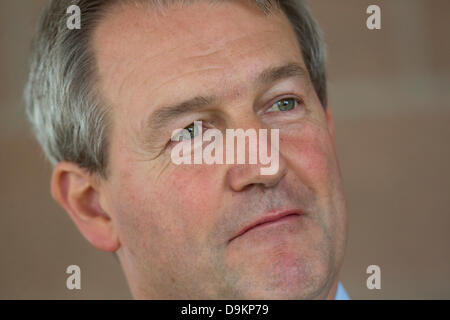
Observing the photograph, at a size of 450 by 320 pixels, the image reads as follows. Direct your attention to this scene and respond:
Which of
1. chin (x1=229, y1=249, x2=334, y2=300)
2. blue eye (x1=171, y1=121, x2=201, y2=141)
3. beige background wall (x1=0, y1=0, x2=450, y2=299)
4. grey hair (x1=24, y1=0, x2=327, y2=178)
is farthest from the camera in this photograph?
beige background wall (x1=0, y1=0, x2=450, y2=299)

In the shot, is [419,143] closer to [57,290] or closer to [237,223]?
[57,290]

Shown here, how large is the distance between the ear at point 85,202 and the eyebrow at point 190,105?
0.24 m

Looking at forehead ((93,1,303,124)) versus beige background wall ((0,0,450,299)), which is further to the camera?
beige background wall ((0,0,450,299))

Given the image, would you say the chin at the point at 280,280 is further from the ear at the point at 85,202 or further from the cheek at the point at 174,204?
the ear at the point at 85,202

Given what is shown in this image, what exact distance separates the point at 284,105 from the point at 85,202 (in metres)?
0.50

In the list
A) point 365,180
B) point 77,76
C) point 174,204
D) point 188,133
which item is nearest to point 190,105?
point 188,133

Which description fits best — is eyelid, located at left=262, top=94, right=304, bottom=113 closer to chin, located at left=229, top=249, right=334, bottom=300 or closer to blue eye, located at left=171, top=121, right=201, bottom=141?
blue eye, located at left=171, top=121, right=201, bottom=141

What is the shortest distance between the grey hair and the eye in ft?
0.59

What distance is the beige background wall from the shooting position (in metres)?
2.73

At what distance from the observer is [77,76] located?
1437 mm

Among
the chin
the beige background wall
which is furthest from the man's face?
the beige background wall

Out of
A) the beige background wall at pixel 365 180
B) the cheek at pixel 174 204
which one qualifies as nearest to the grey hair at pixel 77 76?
the cheek at pixel 174 204

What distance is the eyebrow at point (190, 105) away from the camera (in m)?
1.28

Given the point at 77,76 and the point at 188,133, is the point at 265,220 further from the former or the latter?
the point at 77,76
